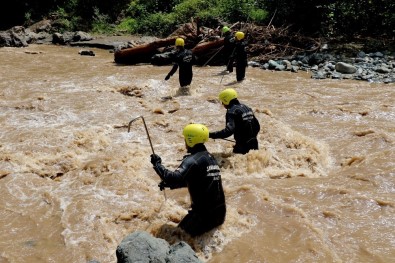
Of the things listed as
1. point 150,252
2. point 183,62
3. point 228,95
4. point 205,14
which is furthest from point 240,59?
point 150,252

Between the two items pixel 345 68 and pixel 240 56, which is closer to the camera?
pixel 240 56

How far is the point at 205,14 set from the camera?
22.0m

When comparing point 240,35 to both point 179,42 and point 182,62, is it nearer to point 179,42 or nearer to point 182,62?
point 179,42

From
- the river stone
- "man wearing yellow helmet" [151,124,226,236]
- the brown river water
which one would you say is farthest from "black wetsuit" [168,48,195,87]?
"man wearing yellow helmet" [151,124,226,236]

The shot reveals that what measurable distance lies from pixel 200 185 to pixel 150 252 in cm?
117

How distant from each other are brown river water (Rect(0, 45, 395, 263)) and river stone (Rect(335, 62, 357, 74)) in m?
1.24

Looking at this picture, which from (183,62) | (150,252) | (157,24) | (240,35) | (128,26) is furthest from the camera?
(128,26)

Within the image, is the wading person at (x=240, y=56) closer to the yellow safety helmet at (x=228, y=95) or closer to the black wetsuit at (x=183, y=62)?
the black wetsuit at (x=183, y=62)

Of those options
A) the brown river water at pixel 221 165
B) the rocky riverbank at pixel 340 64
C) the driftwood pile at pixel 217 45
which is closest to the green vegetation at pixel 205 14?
the driftwood pile at pixel 217 45

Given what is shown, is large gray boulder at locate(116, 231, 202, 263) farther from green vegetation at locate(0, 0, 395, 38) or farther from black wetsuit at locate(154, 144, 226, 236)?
green vegetation at locate(0, 0, 395, 38)

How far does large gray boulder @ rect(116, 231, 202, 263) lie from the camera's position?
415cm

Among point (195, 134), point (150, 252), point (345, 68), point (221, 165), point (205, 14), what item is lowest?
point (221, 165)

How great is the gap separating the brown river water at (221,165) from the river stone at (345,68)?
4.06 ft

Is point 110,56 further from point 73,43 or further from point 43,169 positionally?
point 43,169
